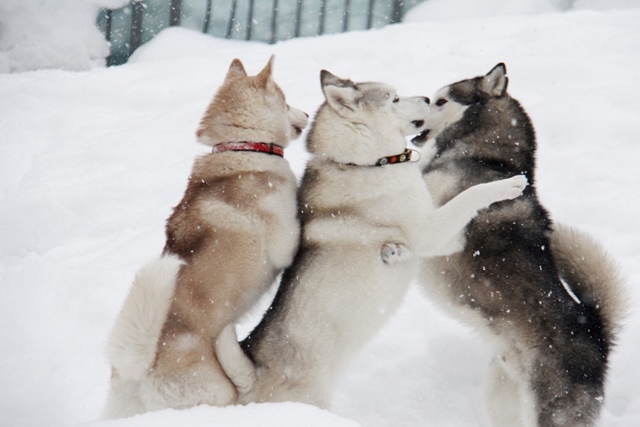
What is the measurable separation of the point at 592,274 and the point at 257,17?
7.64 metres

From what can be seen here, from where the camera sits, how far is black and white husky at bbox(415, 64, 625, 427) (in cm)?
373

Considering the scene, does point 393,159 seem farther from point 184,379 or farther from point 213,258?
point 184,379

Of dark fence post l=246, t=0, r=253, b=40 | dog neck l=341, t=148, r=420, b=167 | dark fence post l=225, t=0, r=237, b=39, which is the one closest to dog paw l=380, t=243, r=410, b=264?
dog neck l=341, t=148, r=420, b=167

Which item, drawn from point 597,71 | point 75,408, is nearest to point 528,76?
point 597,71

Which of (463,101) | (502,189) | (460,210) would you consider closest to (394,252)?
(460,210)

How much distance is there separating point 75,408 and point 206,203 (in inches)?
76.9

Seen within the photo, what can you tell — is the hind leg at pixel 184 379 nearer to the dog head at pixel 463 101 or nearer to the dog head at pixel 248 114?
the dog head at pixel 248 114

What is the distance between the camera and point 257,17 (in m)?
10.1

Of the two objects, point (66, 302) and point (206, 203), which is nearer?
point (206, 203)

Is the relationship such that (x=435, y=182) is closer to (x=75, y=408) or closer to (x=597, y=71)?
(x=75, y=408)

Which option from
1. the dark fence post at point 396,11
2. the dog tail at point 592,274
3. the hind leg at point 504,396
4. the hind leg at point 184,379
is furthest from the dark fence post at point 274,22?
the hind leg at point 184,379

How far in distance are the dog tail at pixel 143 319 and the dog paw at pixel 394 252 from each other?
1.23 meters

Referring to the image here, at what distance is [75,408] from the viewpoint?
4504 mm

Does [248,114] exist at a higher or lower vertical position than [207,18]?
higher
